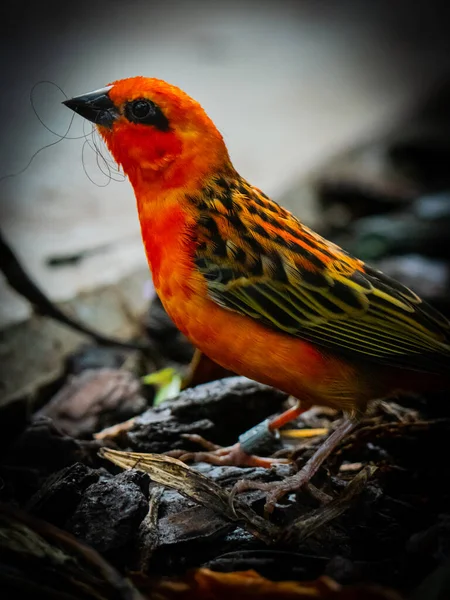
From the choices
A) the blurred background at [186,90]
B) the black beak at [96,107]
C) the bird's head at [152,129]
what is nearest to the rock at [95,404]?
the blurred background at [186,90]

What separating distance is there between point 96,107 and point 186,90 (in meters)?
5.02

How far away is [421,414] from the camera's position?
3195mm

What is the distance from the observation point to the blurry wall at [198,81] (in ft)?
16.1

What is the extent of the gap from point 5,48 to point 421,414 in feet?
13.7

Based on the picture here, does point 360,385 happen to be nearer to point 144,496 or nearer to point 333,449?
point 333,449

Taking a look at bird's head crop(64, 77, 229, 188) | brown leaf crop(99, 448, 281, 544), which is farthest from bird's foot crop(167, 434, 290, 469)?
bird's head crop(64, 77, 229, 188)

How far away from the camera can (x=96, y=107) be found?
8.32 ft

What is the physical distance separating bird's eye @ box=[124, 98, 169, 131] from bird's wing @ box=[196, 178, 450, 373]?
15.4 inches

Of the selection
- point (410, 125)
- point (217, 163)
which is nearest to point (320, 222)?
point (410, 125)

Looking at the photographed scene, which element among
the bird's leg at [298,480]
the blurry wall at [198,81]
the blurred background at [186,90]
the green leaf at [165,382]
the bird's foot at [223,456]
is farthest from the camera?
the blurry wall at [198,81]

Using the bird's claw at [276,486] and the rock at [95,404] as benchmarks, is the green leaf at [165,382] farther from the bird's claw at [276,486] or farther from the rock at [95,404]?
the bird's claw at [276,486]

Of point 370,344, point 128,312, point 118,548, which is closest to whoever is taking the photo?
point 118,548

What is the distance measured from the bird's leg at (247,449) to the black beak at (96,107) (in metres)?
1.34

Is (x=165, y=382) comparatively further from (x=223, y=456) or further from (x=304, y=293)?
(x=304, y=293)
